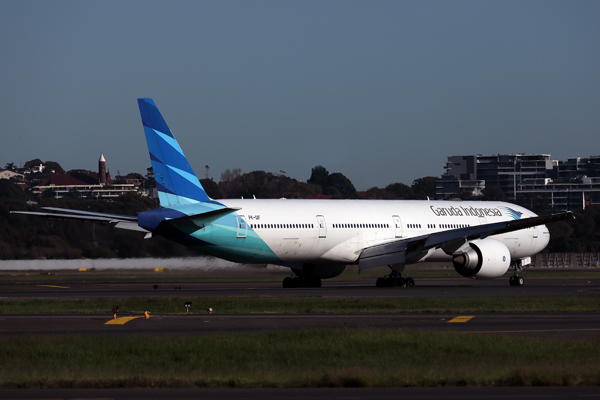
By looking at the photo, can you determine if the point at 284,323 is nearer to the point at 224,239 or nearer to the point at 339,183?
the point at 224,239

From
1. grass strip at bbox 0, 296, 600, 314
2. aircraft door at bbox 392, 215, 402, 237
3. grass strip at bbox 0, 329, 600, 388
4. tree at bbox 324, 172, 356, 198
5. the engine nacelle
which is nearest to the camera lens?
grass strip at bbox 0, 329, 600, 388

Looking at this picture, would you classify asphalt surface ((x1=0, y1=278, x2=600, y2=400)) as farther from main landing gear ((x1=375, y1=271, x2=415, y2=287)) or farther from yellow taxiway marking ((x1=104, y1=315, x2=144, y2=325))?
main landing gear ((x1=375, y1=271, x2=415, y2=287))

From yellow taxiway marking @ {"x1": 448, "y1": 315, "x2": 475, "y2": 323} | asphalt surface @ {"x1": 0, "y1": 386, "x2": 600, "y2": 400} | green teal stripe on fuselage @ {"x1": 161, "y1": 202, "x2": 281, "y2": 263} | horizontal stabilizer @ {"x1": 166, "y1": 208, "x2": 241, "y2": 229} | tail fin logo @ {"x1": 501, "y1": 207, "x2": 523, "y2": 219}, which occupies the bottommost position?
asphalt surface @ {"x1": 0, "y1": 386, "x2": 600, "y2": 400}

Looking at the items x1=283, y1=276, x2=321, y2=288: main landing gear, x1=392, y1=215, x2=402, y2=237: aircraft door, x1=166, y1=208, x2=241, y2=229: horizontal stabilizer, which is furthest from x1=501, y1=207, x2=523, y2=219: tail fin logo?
x1=166, y1=208, x2=241, y2=229: horizontal stabilizer

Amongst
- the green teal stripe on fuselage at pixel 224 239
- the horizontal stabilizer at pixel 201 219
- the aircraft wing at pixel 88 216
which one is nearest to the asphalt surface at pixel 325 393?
the horizontal stabilizer at pixel 201 219

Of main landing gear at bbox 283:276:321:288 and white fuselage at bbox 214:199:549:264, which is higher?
white fuselage at bbox 214:199:549:264

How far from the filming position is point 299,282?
133 ft

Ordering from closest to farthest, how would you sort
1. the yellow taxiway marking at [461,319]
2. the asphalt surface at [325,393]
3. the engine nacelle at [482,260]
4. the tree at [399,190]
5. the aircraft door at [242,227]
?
the asphalt surface at [325,393] → the yellow taxiway marking at [461,319] → the aircraft door at [242,227] → the engine nacelle at [482,260] → the tree at [399,190]

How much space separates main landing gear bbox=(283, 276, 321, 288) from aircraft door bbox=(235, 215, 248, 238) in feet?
16.6

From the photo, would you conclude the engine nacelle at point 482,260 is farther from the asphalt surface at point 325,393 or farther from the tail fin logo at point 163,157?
the asphalt surface at point 325,393

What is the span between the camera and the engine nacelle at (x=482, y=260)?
3838 cm

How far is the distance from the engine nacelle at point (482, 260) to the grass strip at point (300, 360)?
2122 centimetres

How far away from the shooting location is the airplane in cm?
3500

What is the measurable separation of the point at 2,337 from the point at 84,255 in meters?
39.5
